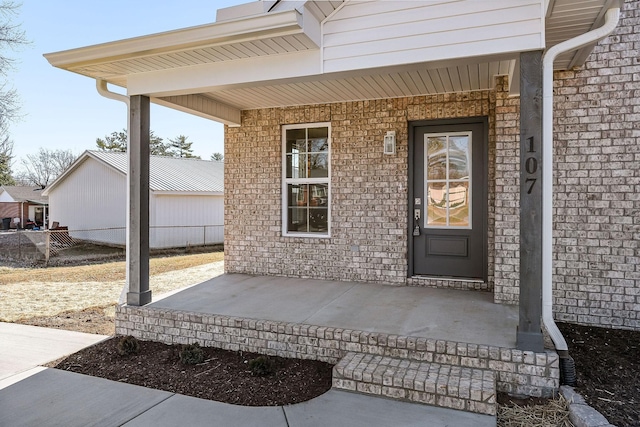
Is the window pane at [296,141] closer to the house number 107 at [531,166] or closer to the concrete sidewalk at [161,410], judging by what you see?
the house number 107 at [531,166]

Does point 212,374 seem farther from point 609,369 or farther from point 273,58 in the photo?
point 609,369

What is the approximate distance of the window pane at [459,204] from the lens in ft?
17.6

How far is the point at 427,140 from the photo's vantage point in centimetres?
556

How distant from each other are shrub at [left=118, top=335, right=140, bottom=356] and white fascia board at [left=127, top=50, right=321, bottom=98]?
2.63 m

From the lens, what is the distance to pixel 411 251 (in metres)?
5.59

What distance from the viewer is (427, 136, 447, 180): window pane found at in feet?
18.0

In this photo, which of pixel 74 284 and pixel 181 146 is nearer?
pixel 74 284

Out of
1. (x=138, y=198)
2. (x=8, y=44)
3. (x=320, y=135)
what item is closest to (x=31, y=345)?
(x=138, y=198)

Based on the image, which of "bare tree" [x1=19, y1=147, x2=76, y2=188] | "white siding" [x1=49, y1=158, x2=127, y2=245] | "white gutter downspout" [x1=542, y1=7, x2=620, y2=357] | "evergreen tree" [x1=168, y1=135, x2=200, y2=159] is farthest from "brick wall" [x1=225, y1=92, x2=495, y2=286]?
"bare tree" [x1=19, y1=147, x2=76, y2=188]

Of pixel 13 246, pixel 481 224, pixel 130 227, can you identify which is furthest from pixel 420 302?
pixel 13 246

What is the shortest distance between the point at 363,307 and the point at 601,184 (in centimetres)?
282

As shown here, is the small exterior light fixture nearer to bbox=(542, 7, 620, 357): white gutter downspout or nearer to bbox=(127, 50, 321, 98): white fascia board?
bbox=(127, 50, 321, 98): white fascia board

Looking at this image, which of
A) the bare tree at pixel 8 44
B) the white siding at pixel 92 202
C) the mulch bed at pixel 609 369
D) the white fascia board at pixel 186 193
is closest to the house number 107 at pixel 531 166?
the mulch bed at pixel 609 369

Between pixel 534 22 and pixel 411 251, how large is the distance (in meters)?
3.18
